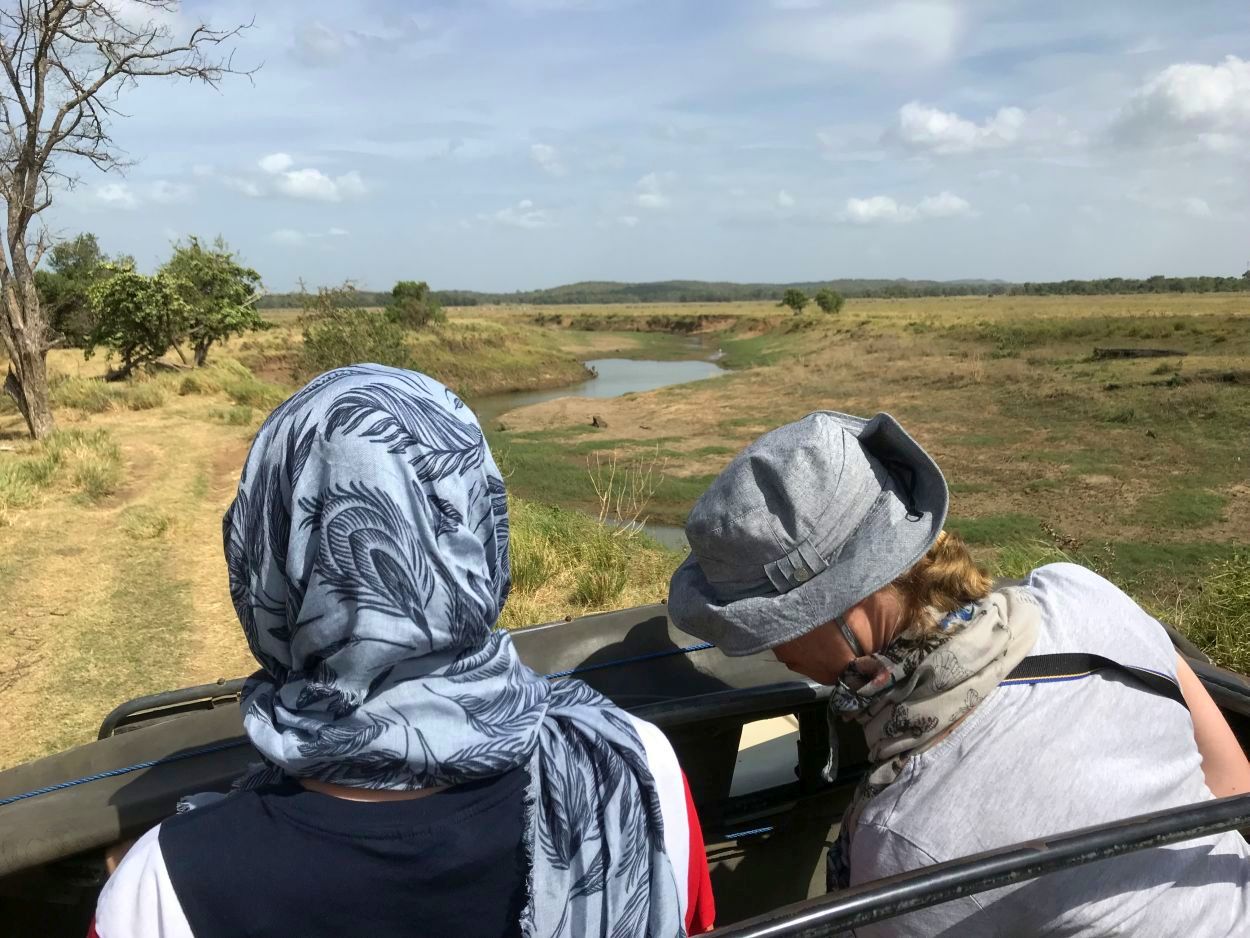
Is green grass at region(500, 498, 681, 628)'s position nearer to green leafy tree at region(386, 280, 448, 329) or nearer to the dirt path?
the dirt path

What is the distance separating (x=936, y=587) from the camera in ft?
4.75

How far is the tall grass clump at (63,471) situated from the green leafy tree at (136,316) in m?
10.1

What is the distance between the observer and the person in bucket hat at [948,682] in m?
1.28

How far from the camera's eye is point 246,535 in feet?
3.48

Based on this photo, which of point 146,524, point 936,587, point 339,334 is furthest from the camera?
point 339,334

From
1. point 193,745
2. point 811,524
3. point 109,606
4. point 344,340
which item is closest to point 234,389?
point 344,340

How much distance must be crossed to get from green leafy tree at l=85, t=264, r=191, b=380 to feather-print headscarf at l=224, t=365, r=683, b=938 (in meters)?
23.1

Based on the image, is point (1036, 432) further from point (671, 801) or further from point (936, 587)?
point (671, 801)

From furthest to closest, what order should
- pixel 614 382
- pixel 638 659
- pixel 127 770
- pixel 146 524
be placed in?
pixel 614 382 → pixel 146 524 → pixel 638 659 → pixel 127 770

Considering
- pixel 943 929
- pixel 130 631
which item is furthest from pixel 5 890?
pixel 130 631

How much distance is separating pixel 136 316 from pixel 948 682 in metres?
23.5

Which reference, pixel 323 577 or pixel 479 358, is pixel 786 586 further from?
pixel 479 358

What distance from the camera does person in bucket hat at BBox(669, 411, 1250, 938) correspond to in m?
1.28

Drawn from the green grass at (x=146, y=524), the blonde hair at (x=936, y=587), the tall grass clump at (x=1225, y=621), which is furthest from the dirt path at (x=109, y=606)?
the tall grass clump at (x=1225, y=621)
